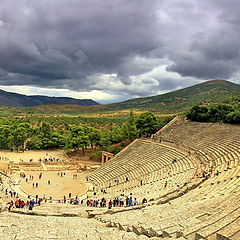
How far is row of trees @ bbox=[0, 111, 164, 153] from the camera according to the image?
4350 cm

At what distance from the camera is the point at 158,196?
17.8m

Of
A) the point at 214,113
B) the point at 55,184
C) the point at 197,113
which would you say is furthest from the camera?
the point at 197,113

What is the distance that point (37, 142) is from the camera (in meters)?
49.7

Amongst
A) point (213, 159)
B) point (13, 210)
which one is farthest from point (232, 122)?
point (13, 210)

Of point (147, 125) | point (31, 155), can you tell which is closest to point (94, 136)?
point (147, 125)

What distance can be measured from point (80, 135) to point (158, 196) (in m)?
28.9

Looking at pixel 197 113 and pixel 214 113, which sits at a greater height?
pixel 214 113

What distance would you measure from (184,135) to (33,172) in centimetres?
2208

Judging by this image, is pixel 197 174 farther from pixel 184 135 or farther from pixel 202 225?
pixel 184 135

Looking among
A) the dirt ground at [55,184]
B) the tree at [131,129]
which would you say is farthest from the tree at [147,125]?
the dirt ground at [55,184]

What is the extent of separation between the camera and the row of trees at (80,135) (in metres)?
43.5

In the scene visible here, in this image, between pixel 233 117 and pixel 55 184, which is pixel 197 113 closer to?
pixel 233 117

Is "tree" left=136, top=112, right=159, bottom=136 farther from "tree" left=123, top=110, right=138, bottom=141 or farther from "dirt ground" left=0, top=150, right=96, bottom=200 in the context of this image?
"dirt ground" left=0, top=150, right=96, bottom=200

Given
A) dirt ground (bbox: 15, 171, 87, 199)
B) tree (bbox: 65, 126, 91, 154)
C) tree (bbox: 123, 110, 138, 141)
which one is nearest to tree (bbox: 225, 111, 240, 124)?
tree (bbox: 123, 110, 138, 141)
